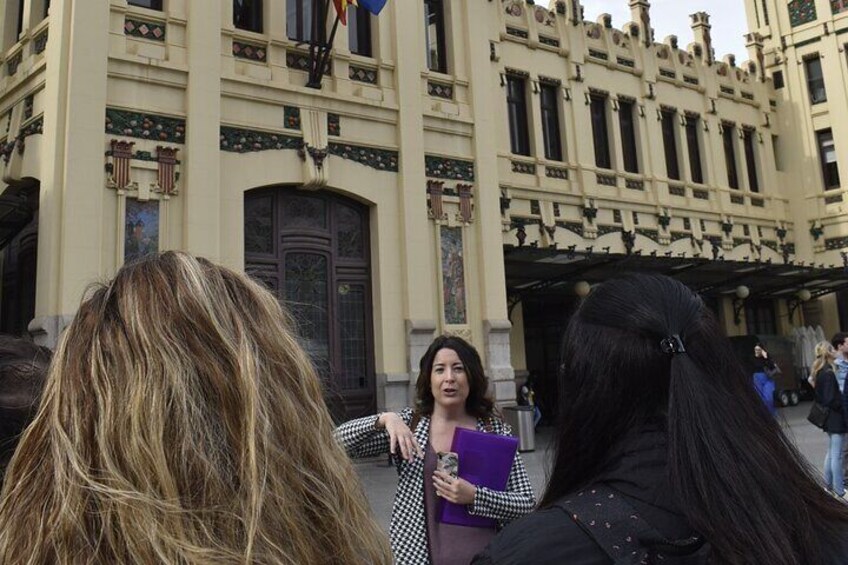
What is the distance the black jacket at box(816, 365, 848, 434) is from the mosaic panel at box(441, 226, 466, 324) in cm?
633

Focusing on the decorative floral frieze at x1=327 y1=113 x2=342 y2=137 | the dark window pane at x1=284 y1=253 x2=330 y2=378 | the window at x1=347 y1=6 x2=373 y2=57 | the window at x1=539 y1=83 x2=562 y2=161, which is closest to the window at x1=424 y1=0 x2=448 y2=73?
the window at x1=347 y1=6 x2=373 y2=57

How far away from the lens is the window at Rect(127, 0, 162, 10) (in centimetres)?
1127

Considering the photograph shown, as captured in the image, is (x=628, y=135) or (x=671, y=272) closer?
(x=671, y=272)

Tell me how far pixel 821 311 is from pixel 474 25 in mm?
16610

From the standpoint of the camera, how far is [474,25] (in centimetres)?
1445

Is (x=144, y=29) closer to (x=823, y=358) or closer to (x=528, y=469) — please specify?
(x=528, y=469)

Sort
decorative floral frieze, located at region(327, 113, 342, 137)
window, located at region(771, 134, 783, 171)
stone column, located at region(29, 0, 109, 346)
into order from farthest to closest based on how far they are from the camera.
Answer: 1. window, located at region(771, 134, 783, 171)
2. decorative floral frieze, located at region(327, 113, 342, 137)
3. stone column, located at region(29, 0, 109, 346)

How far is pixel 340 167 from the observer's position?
12312mm

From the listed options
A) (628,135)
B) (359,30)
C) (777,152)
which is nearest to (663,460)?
(359,30)

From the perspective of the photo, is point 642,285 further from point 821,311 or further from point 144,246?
point 821,311

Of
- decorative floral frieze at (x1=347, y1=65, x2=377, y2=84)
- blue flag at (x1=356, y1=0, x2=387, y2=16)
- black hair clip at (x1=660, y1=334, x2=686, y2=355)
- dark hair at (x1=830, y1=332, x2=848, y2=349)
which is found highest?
blue flag at (x1=356, y1=0, x2=387, y2=16)

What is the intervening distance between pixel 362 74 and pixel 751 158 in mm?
15521

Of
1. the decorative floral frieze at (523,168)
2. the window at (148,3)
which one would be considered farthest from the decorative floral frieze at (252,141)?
the decorative floral frieze at (523,168)

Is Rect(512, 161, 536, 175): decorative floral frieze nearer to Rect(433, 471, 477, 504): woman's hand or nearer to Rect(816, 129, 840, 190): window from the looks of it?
Rect(816, 129, 840, 190): window
